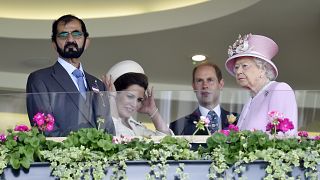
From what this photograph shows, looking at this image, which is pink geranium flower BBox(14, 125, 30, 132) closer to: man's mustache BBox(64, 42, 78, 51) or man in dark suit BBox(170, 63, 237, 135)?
man in dark suit BBox(170, 63, 237, 135)

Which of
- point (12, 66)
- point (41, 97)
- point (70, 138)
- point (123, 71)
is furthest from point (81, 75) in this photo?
point (12, 66)

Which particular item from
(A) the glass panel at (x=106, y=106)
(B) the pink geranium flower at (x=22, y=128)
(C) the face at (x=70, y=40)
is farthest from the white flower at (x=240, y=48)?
(B) the pink geranium flower at (x=22, y=128)

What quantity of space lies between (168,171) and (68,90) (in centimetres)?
130

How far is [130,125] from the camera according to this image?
491 cm

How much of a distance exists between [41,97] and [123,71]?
860 millimetres

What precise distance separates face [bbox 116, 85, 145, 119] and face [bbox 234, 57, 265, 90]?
25.4 inches

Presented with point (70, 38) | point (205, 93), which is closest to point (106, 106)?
point (205, 93)

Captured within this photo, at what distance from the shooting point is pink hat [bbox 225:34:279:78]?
5121 millimetres

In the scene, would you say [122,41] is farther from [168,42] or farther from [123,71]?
[123,71]

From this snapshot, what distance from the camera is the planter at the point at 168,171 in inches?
171

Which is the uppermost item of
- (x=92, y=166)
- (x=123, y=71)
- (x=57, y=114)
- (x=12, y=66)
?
(x=12, y=66)

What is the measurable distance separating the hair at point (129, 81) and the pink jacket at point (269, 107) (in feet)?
2.37

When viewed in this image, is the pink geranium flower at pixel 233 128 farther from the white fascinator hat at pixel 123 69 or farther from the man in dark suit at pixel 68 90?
the white fascinator hat at pixel 123 69

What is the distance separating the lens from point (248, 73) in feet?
16.6
